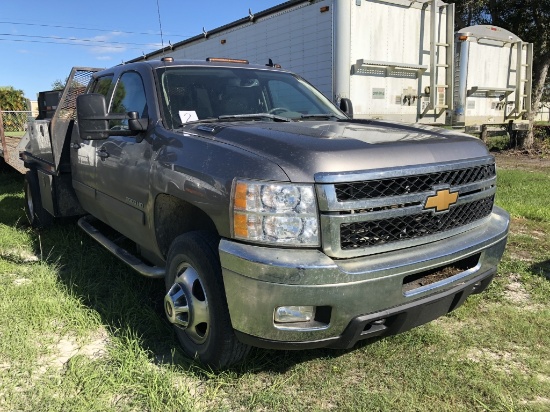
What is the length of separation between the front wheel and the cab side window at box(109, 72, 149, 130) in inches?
49.6

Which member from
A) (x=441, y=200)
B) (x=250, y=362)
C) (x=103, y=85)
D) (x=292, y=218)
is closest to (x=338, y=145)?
(x=292, y=218)

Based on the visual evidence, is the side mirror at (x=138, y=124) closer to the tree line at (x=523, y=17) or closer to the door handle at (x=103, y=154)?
the door handle at (x=103, y=154)

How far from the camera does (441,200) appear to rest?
101 inches

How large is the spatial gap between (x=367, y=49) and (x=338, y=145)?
612 cm

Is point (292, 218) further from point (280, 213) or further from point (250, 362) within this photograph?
point (250, 362)

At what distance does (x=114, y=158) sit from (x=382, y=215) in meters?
2.33

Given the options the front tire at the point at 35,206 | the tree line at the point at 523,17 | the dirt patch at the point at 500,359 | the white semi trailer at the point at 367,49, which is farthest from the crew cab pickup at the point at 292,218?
the tree line at the point at 523,17

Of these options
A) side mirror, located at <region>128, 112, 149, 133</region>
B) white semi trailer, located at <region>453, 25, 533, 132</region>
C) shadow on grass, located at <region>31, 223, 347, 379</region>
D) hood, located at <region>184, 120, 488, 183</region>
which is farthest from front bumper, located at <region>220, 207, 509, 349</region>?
white semi trailer, located at <region>453, 25, 533, 132</region>

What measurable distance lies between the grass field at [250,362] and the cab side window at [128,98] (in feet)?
4.65

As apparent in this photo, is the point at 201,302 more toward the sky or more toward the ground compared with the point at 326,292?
more toward the ground

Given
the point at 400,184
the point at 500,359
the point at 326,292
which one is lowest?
the point at 500,359

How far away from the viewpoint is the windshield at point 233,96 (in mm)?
3416

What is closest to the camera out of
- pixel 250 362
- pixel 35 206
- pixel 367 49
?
pixel 250 362

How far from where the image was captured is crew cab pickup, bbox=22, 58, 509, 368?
7.45 feet
